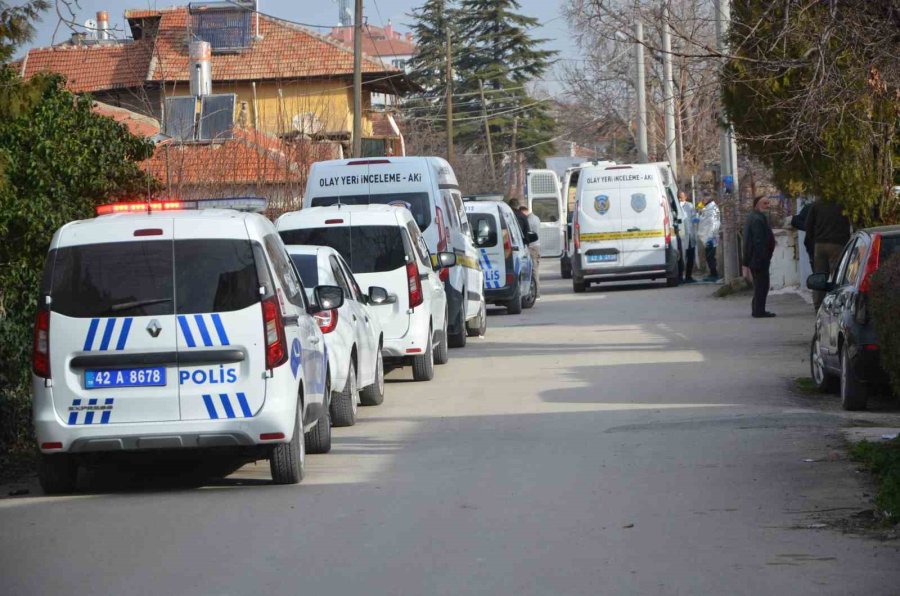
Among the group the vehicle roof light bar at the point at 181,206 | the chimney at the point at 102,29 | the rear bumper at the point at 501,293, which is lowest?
the rear bumper at the point at 501,293

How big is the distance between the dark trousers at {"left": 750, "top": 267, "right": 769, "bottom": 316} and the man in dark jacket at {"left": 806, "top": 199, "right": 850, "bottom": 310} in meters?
2.76

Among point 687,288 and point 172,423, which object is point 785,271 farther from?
point 172,423

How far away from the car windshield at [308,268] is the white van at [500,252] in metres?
11.6

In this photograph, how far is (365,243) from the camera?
1563 cm

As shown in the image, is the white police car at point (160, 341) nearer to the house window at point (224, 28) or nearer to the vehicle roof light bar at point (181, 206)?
the vehicle roof light bar at point (181, 206)

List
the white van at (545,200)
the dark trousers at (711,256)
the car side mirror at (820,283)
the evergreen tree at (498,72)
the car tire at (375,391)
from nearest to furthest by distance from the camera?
the car side mirror at (820,283), the car tire at (375,391), the dark trousers at (711,256), the white van at (545,200), the evergreen tree at (498,72)

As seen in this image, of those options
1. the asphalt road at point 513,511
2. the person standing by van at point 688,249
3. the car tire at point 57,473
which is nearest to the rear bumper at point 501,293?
the person standing by van at point 688,249

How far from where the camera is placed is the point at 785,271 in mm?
29719

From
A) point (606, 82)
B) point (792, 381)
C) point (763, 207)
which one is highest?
point (606, 82)

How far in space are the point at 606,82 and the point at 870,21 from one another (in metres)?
53.7

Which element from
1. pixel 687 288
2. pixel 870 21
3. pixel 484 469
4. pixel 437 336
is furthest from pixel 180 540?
pixel 687 288

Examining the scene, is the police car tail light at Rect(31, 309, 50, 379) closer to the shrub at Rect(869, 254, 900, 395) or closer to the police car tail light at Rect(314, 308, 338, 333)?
the police car tail light at Rect(314, 308, 338, 333)

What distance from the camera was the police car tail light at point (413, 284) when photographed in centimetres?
1565

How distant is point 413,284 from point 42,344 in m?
6.60
